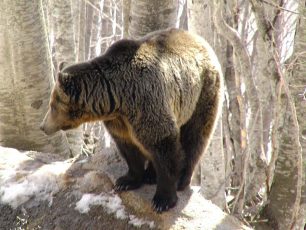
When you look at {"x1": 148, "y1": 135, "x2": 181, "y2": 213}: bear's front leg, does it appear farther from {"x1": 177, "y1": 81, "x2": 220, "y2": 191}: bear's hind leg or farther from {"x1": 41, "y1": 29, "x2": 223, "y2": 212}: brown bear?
{"x1": 177, "y1": 81, "x2": 220, "y2": 191}: bear's hind leg

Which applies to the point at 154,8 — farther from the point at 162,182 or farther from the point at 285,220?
the point at 285,220

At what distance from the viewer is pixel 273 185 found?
5.09 metres

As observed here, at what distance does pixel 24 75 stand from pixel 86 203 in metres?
1.86

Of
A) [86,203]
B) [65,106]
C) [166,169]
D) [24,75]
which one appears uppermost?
[65,106]

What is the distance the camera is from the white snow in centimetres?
450

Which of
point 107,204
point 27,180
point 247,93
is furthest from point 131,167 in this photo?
point 247,93

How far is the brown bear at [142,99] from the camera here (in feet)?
13.4

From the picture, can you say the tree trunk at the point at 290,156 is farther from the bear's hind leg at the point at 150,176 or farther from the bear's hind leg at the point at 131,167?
the bear's hind leg at the point at 131,167

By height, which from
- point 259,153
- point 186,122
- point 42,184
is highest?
point 186,122

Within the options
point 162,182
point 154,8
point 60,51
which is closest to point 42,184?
point 162,182

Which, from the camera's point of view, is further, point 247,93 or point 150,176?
point 247,93

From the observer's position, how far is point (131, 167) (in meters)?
4.47

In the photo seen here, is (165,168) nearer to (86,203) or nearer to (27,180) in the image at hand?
(86,203)

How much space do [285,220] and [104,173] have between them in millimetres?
1747
